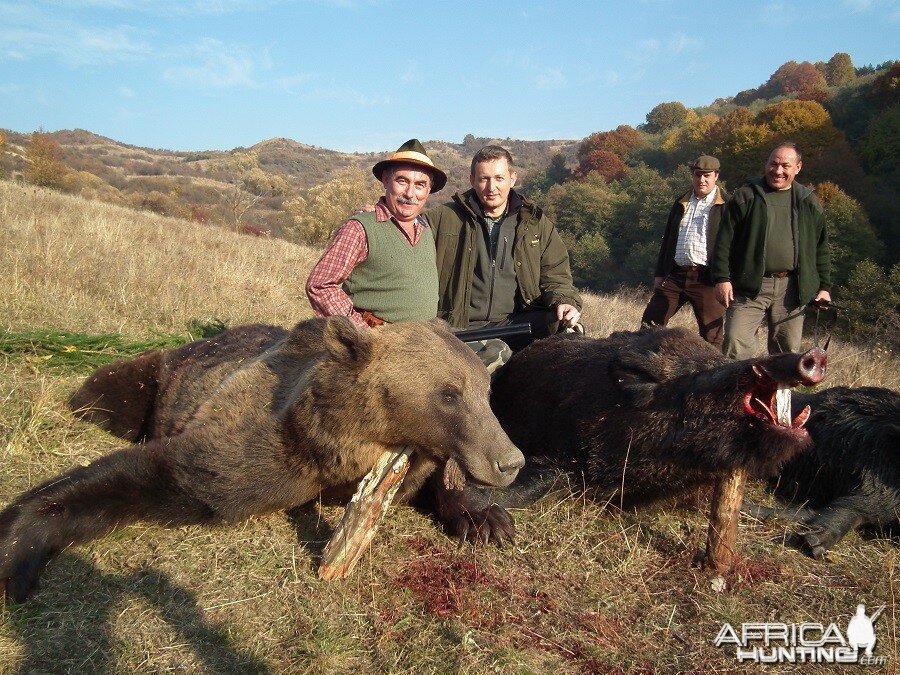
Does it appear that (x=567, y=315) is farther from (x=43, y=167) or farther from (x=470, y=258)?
(x=43, y=167)

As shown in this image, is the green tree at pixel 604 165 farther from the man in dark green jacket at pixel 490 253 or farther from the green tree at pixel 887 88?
the man in dark green jacket at pixel 490 253

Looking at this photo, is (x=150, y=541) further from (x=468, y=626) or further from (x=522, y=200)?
(x=522, y=200)

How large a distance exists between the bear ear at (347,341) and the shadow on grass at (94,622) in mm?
1284

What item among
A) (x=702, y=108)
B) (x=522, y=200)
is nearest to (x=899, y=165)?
(x=522, y=200)

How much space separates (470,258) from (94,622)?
4.18 metres

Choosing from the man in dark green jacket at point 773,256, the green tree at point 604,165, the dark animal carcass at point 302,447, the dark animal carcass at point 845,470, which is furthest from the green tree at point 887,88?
the dark animal carcass at point 302,447

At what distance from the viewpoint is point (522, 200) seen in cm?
620

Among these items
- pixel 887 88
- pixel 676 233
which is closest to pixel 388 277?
pixel 676 233

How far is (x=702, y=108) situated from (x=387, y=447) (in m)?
93.5

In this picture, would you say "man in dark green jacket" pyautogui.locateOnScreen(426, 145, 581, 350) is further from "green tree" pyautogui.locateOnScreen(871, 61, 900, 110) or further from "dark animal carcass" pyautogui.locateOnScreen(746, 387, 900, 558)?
"green tree" pyautogui.locateOnScreen(871, 61, 900, 110)

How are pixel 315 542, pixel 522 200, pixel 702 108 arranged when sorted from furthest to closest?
pixel 702 108, pixel 522 200, pixel 315 542

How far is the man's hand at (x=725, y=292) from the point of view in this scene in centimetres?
667

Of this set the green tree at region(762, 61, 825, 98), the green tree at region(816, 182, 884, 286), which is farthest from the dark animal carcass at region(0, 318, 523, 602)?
the green tree at region(762, 61, 825, 98)

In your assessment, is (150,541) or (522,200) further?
(522,200)
